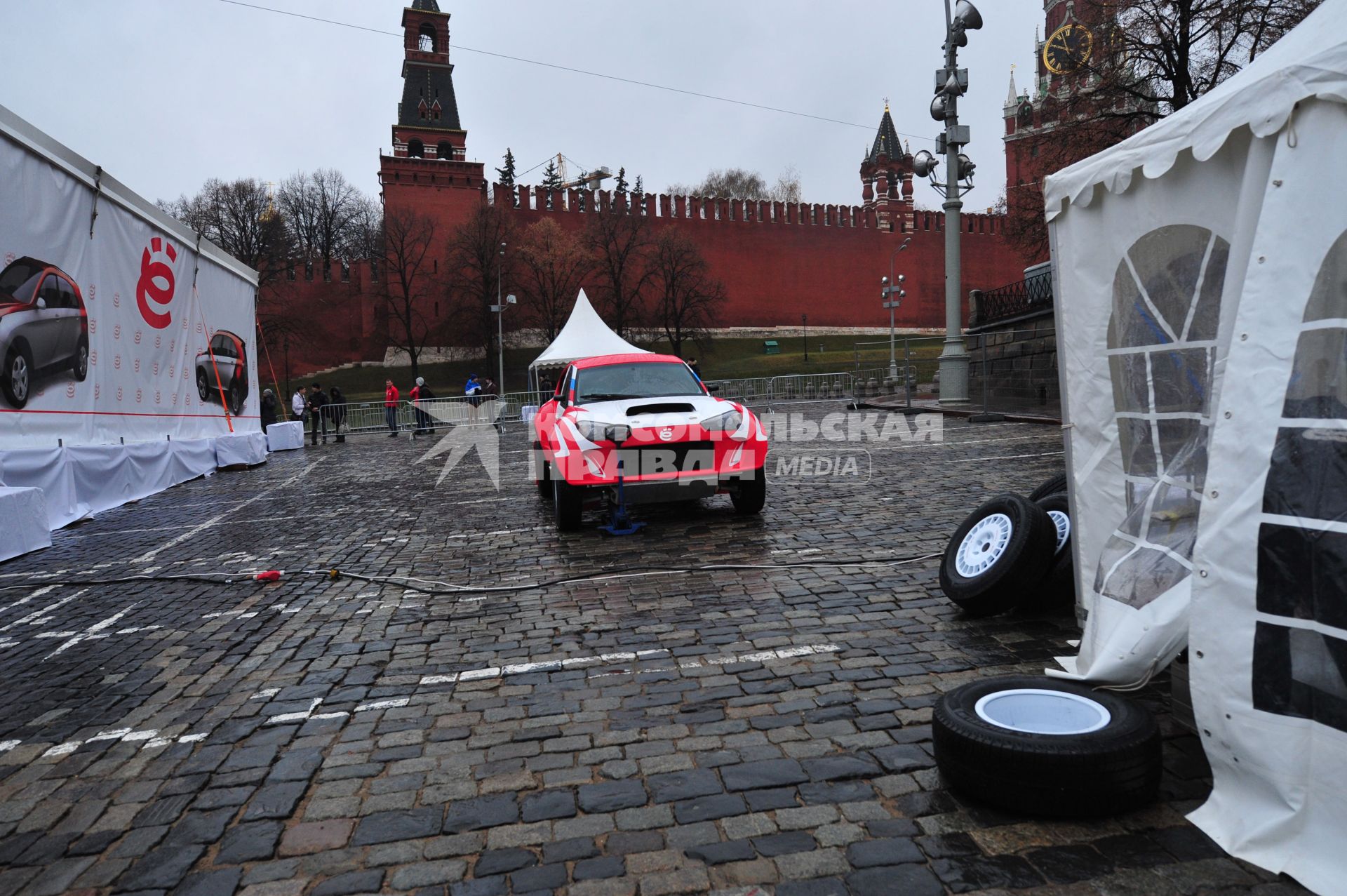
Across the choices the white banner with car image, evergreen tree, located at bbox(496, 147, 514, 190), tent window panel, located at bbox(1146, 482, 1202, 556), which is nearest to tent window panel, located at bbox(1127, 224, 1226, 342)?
tent window panel, located at bbox(1146, 482, 1202, 556)

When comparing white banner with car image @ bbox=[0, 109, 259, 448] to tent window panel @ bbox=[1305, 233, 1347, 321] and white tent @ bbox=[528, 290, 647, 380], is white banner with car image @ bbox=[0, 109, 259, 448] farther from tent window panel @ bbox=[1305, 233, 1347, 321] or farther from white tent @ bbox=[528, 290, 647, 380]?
white tent @ bbox=[528, 290, 647, 380]

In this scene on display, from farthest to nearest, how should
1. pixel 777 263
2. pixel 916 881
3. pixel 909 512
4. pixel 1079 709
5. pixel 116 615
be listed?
pixel 777 263 → pixel 909 512 → pixel 116 615 → pixel 1079 709 → pixel 916 881

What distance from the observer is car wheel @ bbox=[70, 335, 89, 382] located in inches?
418

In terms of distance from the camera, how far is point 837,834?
8.61 ft

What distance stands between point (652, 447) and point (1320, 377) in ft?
17.3

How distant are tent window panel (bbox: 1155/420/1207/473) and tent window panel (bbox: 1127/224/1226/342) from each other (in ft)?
1.17

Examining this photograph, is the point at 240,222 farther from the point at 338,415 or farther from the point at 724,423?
the point at 724,423

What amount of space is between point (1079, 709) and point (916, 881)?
943mm

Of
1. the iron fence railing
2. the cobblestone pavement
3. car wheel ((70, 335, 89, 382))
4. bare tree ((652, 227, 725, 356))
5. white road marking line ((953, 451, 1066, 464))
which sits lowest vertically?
the cobblestone pavement

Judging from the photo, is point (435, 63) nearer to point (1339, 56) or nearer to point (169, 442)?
point (169, 442)

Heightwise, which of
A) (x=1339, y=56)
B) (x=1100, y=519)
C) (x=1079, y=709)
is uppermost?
(x=1339, y=56)

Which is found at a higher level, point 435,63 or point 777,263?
point 435,63

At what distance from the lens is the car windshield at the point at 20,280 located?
9.27 m

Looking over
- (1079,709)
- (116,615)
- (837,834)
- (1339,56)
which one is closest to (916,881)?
(837,834)
